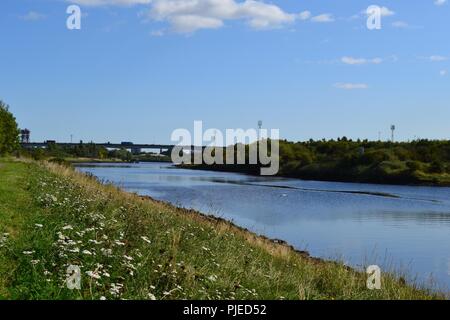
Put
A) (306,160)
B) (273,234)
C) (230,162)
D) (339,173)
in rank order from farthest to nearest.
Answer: (230,162) < (306,160) < (339,173) < (273,234)

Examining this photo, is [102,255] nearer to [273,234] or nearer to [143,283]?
[143,283]

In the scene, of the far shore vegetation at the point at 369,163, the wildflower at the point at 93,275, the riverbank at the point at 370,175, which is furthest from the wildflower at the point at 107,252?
the far shore vegetation at the point at 369,163

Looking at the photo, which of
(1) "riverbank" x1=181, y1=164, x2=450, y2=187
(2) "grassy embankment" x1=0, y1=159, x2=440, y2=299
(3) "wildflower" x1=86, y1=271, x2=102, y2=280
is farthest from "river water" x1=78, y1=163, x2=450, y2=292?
(1) "riverbank" x1=181, y1=164, x2=450, y2=187

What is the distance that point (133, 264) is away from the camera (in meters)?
9.38

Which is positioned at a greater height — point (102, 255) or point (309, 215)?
point (102, 255)

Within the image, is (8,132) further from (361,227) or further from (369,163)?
(369,163)

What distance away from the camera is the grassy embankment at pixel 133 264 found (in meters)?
8.27

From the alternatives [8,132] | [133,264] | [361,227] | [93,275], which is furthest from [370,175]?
[93,275]

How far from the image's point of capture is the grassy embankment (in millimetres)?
8273

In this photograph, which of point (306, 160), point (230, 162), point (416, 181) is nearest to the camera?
point (416, 181)

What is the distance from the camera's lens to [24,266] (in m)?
8.95

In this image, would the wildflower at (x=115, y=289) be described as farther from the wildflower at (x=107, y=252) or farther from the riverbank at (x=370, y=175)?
the riverbank at (x=370, y=175)
